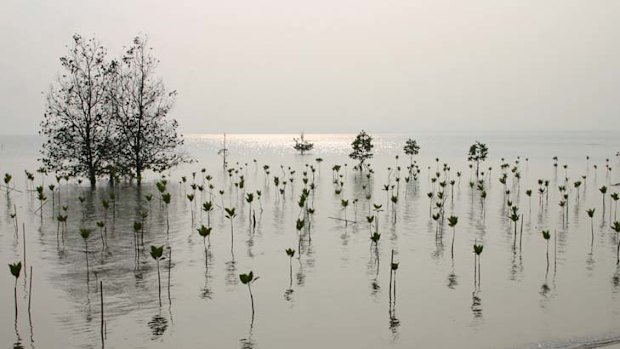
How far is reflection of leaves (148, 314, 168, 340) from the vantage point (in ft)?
30.5

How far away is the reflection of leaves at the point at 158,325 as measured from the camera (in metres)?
9.28

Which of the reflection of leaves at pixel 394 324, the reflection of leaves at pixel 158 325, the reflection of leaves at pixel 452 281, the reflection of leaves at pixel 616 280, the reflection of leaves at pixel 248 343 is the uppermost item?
the reflection of leaves at pixel 616 280

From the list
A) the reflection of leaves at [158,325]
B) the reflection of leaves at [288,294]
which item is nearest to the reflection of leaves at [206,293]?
the reflection of leaves at [158,325]

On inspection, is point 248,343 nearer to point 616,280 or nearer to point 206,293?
point 206,293

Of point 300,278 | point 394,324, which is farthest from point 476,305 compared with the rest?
point 300,278

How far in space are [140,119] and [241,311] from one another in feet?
84.3

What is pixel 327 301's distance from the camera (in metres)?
11.1

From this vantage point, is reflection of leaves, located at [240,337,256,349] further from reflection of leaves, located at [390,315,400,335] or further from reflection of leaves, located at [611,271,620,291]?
reflection of leaves, located at [611,271,620,291]

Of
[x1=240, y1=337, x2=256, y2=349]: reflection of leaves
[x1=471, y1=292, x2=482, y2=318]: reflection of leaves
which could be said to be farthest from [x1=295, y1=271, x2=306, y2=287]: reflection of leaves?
[x1=471, y1=292, x2=482, y2=318]: reflection of leaves

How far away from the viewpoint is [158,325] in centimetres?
964

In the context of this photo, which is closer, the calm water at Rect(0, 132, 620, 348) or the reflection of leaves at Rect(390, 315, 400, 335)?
the calm water at Rect(0, 132, 620, 348)

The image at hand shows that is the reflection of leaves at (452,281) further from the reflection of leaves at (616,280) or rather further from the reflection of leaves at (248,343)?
the reflection of leaves at (248,343)

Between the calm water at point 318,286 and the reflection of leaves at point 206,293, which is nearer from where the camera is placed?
the calm water at point 318,286

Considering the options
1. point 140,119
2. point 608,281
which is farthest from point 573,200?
point 140,119
